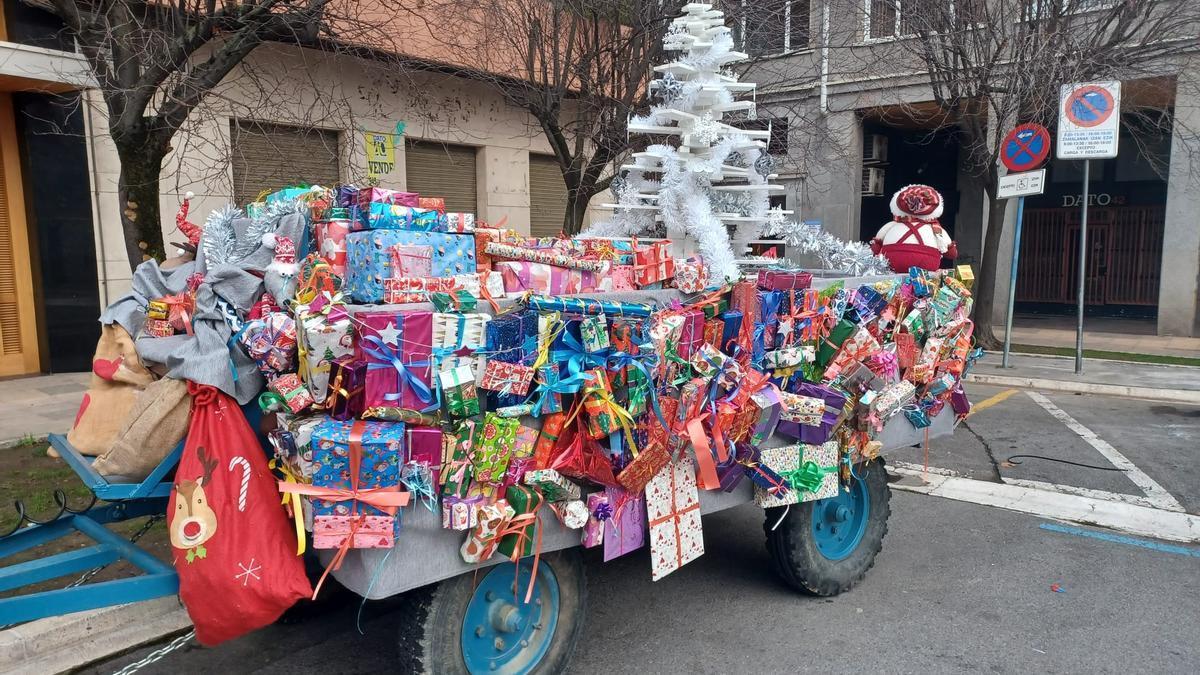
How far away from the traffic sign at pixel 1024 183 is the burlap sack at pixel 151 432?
10.5 metres

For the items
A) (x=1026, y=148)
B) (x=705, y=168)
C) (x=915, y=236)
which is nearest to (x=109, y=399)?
(x=705, y=168)

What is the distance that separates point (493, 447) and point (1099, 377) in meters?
10.4

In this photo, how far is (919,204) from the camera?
16.2ft

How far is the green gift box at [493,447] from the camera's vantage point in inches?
100

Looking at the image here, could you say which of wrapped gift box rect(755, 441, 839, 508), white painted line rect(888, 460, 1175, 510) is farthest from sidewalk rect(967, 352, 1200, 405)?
wrapped gift box rect(755, 441, 839, 508)

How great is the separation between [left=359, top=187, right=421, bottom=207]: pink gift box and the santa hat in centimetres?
328

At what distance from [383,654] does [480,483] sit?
56.5 inches

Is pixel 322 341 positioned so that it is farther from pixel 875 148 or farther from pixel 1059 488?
pixel 875 148

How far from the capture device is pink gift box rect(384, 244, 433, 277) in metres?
2.74

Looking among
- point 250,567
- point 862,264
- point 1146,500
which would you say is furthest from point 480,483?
point 1146,500

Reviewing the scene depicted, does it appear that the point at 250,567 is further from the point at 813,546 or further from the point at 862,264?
the point at 862,264

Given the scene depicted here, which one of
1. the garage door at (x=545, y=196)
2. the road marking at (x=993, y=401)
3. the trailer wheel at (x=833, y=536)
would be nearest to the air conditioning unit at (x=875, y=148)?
the garage door at (x=545, y=196)

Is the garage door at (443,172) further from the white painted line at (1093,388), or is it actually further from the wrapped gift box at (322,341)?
the wrapped gift box at (322,341)

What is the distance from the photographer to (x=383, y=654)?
11.4 ft
